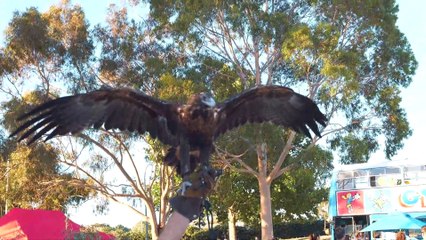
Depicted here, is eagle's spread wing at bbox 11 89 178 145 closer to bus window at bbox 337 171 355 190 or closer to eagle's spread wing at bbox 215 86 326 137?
eagle's spread wing at bbox 215 86 326 137

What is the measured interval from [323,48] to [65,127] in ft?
43.3

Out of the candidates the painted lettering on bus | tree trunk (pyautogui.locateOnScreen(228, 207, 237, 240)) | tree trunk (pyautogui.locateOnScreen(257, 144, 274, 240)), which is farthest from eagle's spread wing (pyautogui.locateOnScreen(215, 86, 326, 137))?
tree trunk (pyautogui.locateOnScreen(228, 207, 237, 240))

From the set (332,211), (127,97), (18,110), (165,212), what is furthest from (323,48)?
(127,97)

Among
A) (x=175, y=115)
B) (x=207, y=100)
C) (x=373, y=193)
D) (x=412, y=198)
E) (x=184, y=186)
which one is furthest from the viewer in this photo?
(x=373, y=193)

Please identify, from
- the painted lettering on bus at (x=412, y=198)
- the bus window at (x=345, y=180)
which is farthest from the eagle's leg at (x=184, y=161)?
the bus window at (x=345, y=180)

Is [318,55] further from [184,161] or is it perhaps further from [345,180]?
[184,161]

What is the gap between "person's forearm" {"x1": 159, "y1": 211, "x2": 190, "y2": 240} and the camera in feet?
17.6

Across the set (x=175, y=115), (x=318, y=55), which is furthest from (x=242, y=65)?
(x=175, y=115)

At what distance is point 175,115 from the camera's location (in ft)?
20.0

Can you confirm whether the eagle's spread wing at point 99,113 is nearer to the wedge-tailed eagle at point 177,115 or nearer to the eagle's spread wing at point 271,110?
the wedge-tailed eagle at point 177,115

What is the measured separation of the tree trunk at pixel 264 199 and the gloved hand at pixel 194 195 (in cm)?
1439

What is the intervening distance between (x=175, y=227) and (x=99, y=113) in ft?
5.89

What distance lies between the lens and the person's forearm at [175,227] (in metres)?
5.35

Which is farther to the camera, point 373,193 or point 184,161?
point 373,193
